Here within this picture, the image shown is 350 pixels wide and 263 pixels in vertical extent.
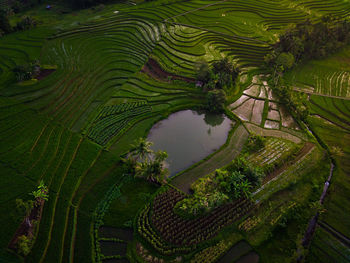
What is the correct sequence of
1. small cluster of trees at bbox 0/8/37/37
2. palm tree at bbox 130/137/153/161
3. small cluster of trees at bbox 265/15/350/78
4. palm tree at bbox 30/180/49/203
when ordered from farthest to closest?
small cluster of trees at bbox 0/8/37/37, small cluster of trees at bbox 265/15/350/78, palm tree at bbox 130/137/153/161, palm tree at bbox 30/180/49/203

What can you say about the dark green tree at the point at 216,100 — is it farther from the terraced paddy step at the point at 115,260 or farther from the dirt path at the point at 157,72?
the terraced paddy step at the point at 115,260

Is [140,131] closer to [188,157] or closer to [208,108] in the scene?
[188,157]

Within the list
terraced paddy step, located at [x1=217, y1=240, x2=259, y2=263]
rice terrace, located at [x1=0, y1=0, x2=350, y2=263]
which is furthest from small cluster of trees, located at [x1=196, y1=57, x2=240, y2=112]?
terraced paddy step, located at [x1=217, y1=240, x2=259, y2=263]

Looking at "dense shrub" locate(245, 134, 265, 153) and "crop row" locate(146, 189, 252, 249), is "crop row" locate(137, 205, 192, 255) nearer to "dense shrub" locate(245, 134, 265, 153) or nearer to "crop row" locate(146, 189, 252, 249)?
"crop row" locate(146, 189, 252, 249)

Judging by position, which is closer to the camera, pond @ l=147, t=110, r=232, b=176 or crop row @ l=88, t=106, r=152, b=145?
pond @ l=147, t=110, r=232, b=176

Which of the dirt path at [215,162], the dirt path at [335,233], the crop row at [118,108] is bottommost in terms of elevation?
the dirt path at [335,233]

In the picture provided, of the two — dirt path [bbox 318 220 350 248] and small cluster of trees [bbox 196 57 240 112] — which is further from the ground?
small cluster of trees [bbox 196 57 240 112]

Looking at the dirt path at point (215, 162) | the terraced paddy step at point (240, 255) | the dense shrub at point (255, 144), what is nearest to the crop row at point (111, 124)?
the dirt path at point (215, 162)
